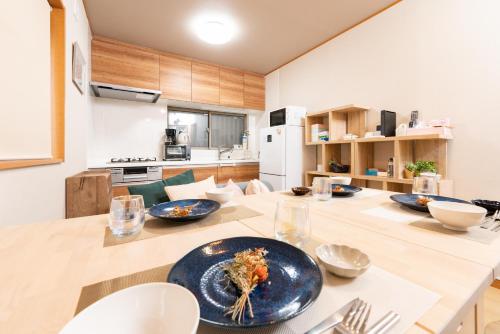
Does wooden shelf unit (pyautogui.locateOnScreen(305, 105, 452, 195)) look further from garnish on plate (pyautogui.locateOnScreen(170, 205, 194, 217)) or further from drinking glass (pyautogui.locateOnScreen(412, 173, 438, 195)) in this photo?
garnish on plate (pyautogui.locateOnScreen(170, 205, 194, 217))

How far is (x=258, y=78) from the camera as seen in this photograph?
4.28m

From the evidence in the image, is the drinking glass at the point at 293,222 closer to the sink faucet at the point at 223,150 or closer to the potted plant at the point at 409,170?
the potted plant at the point at 409,170

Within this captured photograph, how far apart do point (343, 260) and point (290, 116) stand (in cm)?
288

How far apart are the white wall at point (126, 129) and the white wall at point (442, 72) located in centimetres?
250

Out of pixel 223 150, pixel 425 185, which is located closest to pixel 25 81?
pixel 425 185

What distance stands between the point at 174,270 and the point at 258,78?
4294mm

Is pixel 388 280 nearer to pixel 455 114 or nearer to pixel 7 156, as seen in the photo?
pixel 7 156

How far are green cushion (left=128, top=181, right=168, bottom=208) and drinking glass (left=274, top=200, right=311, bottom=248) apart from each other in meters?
1.24

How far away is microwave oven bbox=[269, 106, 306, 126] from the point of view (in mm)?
3211

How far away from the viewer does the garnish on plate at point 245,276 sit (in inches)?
14.0

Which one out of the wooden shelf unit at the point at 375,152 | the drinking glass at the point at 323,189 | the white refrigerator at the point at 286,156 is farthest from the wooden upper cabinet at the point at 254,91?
the drinking glass at the point at 323,189

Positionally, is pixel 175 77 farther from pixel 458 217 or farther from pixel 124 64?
pixel 458 217

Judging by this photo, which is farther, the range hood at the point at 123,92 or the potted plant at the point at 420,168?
the range hood at the point at 123,92

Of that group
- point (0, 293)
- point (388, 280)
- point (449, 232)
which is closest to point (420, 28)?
point (449, 232)
